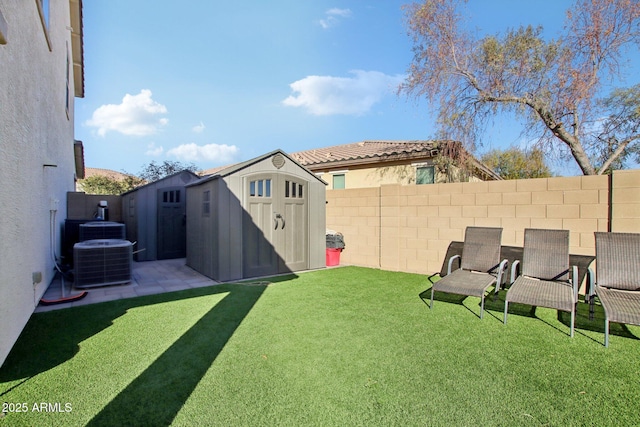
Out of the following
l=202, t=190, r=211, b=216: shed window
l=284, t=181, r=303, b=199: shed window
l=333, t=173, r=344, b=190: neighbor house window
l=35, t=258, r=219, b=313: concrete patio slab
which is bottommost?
l=35, t=258, r=219, b=313: concrete patio slab

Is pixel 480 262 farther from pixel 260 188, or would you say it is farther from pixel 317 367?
pixel 260 188

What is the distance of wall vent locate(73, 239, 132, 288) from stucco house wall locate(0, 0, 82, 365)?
51 centimetres

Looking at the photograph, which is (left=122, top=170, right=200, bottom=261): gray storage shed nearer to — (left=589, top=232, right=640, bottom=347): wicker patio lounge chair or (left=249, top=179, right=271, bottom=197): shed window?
(left=249, top=179, right=271, bottom=197): shed window

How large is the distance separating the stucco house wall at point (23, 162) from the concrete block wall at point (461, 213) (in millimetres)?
6476

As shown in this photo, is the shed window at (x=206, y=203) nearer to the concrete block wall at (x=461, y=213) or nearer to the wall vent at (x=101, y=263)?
the wall vent at (x=101, y=263)

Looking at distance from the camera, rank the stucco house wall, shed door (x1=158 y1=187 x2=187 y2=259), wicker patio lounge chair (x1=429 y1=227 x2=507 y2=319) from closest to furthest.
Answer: the stucco house wall
wicker patio lounge chair (x1=429 y1=227 x2=507 y2=319)
shed door (x1=158 y1=187 x2=187 y2=259)

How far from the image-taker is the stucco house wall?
299 cm

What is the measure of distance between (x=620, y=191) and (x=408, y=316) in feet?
13.6

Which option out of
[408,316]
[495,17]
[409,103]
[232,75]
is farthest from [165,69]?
[408,316]

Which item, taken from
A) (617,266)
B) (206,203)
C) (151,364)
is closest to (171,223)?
(206,203)

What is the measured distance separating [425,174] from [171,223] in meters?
8.96

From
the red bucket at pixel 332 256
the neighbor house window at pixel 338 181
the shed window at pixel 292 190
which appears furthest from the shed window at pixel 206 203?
the neighbor house window at pixel 338 181

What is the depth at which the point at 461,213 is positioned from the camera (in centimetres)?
691

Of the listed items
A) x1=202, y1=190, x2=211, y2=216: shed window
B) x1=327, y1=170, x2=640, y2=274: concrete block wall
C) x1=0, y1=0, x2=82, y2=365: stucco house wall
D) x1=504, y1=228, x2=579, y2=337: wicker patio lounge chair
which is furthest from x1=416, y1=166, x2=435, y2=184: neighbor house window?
x1=0, y1=0, x2=82, y2=365: stucco house wall
